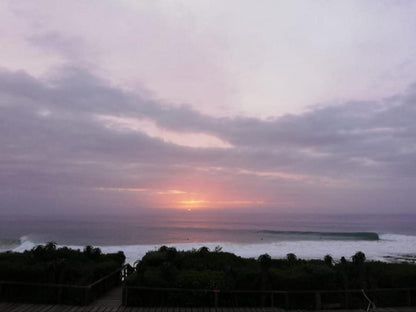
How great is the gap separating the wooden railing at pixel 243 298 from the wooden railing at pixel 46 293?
1533mm

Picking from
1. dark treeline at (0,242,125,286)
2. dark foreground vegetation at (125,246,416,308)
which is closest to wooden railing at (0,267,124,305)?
dark treeline at (0,242,125,286)

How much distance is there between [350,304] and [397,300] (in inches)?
78.8

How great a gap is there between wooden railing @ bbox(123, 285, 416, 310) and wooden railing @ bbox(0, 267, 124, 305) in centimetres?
153

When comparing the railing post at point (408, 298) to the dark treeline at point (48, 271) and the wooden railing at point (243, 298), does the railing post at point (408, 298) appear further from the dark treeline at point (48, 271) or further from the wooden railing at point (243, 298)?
the dark treeline at point (48, 271)

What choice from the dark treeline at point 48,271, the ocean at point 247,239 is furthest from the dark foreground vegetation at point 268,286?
the ocean at point 247,239

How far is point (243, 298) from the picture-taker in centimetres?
1339

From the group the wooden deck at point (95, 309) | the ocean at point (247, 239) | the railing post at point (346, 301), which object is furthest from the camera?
the ocean at point (247, 239)

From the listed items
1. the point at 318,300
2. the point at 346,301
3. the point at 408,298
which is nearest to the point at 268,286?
the point at 318,300

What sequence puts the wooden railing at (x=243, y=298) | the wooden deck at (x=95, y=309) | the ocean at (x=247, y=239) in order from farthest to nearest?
the ocean at (x=247, y=239) → the wooden railing at (x=243, y=298) → the wooden deck at (x=95, y=309)

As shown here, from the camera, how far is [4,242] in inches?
2667

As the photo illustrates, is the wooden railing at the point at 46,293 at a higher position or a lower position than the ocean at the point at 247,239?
higher

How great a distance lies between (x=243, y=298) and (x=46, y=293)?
23.9 ft

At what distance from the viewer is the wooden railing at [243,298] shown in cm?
1320

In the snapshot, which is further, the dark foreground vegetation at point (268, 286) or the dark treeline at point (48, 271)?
the dark treeline at point (48, 271)
